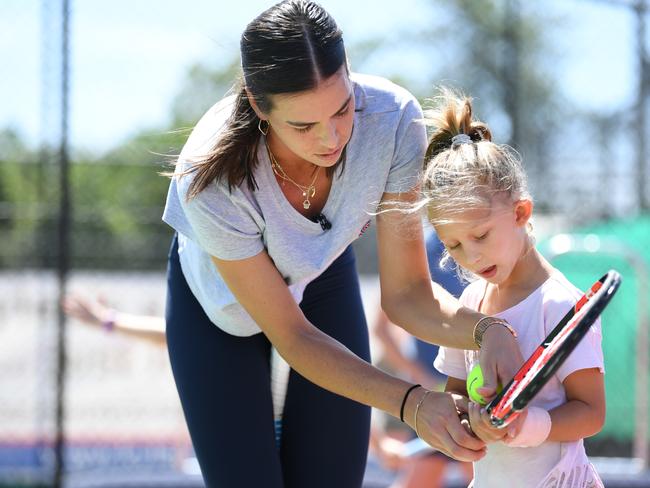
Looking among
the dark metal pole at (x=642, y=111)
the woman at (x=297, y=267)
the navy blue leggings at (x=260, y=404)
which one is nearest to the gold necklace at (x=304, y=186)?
the woman at (x=297, y=267)

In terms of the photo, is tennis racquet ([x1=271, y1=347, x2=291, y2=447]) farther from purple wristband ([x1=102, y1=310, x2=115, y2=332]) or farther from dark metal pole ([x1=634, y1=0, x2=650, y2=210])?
dark metal pole ([x1=634, y1=0, x2=650, y2=210])

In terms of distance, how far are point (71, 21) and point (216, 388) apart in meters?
3.09

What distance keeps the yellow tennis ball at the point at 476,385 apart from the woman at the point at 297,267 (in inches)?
1.4

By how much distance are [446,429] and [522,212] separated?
53 cm

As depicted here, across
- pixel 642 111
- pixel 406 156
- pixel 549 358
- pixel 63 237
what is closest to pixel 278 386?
pixel 406 156

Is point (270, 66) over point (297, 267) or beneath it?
over

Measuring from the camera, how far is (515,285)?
215cm

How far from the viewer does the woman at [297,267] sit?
2.02 m

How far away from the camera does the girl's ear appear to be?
2.13 m

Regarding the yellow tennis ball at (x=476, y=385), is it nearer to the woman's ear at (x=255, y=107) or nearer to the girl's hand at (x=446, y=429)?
the girl's hand at (x=446, y=429)

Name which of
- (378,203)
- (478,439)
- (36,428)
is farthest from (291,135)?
(36,428)

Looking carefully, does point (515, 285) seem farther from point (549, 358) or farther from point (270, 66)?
point (270, 66)

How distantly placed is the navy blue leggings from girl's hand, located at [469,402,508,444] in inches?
25.4

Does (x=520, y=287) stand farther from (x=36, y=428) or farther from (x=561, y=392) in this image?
(x=36, y=428)
